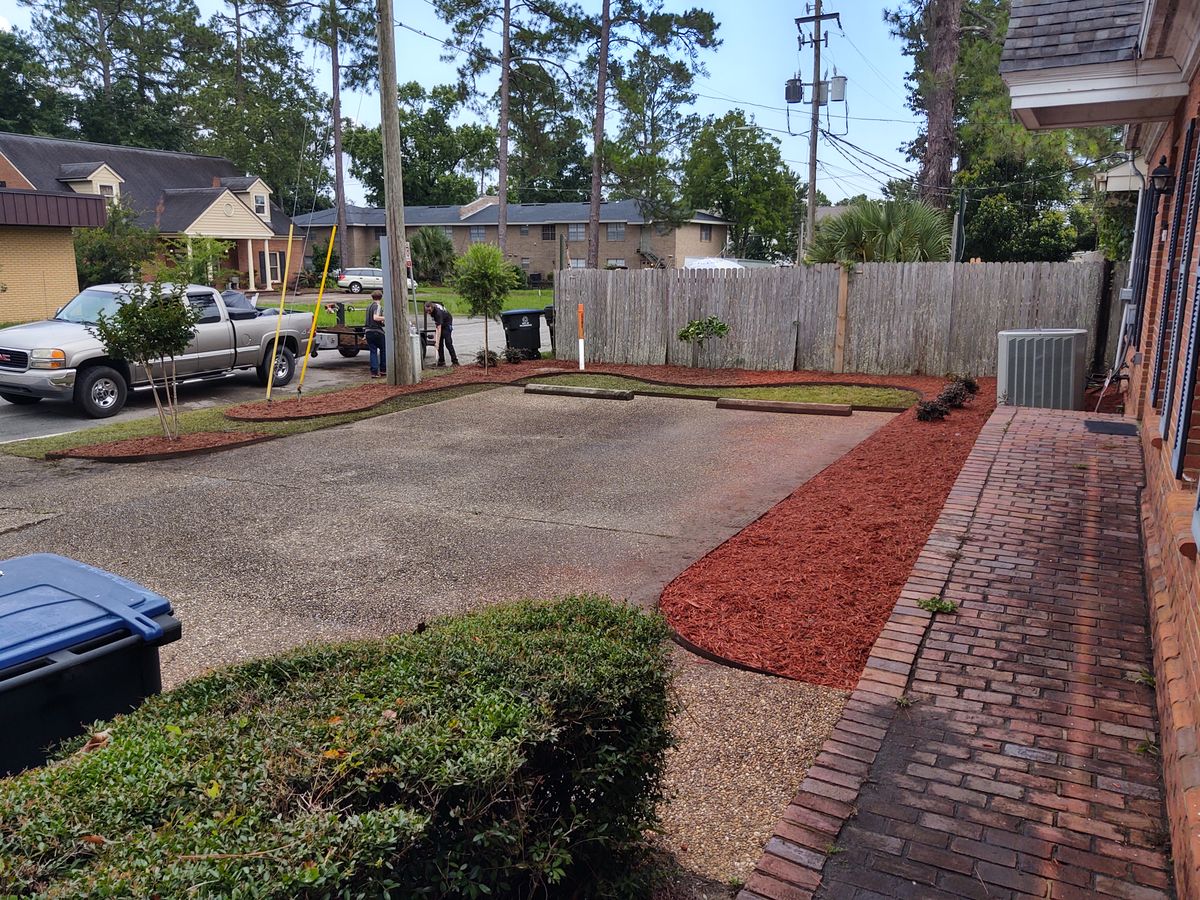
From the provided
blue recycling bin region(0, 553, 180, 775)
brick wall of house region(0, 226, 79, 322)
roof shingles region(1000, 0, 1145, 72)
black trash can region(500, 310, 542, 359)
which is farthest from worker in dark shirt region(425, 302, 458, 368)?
blue recycling bin region(0, 553, 180, 775)

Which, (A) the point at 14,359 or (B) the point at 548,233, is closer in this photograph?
(A) the point at 14,359

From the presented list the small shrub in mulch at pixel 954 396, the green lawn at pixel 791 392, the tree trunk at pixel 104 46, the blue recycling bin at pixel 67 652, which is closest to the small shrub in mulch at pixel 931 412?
the small shrub in mulch at pixel 954 396

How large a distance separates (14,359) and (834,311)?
13306mm

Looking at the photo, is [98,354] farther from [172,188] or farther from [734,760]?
[172,188]

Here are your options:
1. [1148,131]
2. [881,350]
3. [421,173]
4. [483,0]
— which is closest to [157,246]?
[483,0]

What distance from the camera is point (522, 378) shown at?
54.1 feet

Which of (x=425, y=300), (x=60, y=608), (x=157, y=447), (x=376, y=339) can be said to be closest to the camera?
(x=60, y=608)

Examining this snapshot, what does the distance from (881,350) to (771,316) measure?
209cm

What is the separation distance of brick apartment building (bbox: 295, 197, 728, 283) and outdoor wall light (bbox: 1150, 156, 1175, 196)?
45496mm

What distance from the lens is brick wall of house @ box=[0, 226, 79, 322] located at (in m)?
26.7

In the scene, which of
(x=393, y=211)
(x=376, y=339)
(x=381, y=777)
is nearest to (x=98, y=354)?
(x=393, y=211)

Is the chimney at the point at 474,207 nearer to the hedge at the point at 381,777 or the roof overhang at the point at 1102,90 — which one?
the roof overhang at the point at 1102,90

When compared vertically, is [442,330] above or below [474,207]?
below

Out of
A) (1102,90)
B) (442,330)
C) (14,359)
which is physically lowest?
(14,359)
